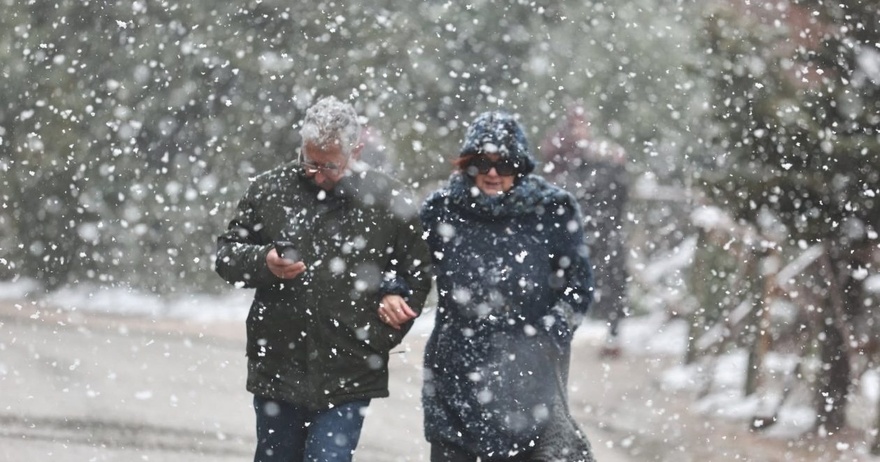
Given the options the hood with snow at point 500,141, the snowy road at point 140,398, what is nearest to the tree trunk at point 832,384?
the snowy road at point 140,398

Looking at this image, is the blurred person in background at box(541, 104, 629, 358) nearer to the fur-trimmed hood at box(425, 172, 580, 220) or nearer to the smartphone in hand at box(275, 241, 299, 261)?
the fur-trimmed hood at box(425, 172, 580, 220)

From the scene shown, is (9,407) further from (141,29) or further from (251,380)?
(141,29)

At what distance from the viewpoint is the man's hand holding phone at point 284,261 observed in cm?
477

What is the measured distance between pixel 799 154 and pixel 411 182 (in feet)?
21.3

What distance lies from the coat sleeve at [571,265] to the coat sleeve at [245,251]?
999mm

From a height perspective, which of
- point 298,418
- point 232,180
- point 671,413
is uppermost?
point 232,180

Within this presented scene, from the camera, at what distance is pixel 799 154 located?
8039 millimetres

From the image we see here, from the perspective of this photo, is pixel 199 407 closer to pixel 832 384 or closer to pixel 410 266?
pixel 832 384

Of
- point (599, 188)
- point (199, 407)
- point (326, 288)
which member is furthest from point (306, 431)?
point (599, 188)

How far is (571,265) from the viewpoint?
5.04 m

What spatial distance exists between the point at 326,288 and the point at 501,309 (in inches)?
23.8

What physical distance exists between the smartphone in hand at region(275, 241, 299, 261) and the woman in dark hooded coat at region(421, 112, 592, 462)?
55 centimetres

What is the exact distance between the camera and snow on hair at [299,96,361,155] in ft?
15.9

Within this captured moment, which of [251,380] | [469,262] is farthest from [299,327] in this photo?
[469,262]
